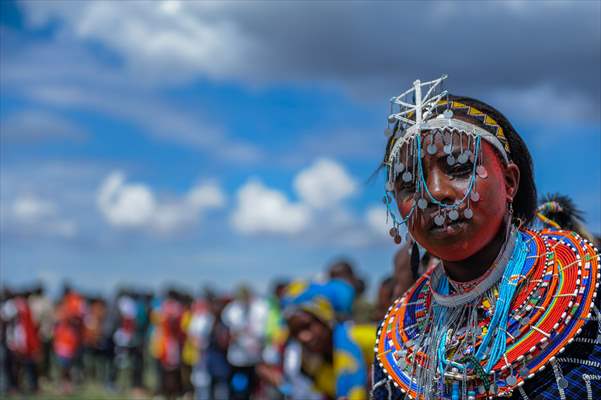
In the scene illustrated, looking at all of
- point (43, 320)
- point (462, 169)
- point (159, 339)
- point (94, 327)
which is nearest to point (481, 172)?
point (462, 169)

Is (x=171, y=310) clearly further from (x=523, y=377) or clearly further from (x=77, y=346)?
(x=523, y=377)

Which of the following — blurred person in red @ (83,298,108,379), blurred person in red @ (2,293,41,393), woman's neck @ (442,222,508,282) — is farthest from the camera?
blurred person in red @ (83,298,108,379)

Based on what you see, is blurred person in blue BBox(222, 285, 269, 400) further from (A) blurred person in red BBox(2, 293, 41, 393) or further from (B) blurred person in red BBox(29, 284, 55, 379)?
(B) blurred person in red BBox(29, 284, 55, 379)

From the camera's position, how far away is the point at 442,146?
221cm

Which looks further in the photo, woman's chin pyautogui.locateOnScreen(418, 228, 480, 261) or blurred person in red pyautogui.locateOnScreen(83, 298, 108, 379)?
blurred person in red pyautogui.locateOnScreen(83, 298, 108, 379)

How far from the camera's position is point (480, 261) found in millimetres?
2295

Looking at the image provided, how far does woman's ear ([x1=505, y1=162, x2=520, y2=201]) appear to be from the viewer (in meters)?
2.29

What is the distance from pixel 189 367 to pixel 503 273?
44.7 feet

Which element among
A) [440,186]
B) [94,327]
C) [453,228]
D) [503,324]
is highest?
[94,327]

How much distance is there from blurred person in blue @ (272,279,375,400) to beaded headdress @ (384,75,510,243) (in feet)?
9.49

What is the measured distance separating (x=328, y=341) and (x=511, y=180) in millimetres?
3593

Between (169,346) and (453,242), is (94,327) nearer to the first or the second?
(169,346)

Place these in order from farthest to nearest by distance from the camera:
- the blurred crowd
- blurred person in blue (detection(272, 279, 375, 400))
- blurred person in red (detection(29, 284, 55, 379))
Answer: blurred person in red (detection(29, 284, 55, 379))
the blurred crowd
blurred person in blue (detection(272, 279, 375, 400))

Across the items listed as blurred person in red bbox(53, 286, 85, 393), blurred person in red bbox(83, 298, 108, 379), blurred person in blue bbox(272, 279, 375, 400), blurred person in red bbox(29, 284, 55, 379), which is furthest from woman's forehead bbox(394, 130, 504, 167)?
blurred person in red bbox(83, 298, 108, 379)
